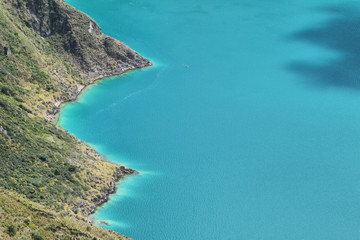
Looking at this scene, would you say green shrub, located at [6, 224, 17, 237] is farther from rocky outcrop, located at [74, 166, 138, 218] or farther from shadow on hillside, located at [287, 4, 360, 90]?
shadow on hillside, located at [287, 4, 360, 90]

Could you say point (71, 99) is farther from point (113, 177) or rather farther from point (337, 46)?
point (337, 46)

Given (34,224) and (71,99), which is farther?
(71,99)

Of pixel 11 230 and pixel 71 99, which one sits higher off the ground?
pixel 71 99

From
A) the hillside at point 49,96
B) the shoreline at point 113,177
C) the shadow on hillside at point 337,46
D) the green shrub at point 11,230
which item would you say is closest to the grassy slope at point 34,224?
the green shrub at point 11,230

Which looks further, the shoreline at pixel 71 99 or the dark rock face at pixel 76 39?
the dark rock face at pixel 76 39

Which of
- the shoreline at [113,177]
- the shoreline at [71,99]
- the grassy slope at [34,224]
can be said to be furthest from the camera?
the shoreline at [71,99]

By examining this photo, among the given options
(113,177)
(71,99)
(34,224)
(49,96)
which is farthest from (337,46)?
(34,224)

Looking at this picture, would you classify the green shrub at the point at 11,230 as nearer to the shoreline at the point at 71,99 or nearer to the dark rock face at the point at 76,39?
the shoreline at the point at 71,99
